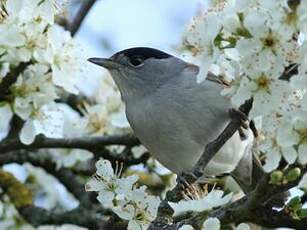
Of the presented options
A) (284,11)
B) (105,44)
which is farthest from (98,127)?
(284,11)

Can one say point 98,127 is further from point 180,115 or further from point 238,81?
point 238,81

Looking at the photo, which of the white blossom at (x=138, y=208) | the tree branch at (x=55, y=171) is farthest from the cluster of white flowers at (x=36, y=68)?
the white blossom at (x=138, y=208)

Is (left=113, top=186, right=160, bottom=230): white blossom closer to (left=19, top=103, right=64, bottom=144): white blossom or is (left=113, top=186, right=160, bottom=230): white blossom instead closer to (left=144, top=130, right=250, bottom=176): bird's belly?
(left=144, top=130, right=250, bottom=176): bird's belly

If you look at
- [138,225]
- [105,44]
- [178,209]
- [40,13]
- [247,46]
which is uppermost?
[247,46]

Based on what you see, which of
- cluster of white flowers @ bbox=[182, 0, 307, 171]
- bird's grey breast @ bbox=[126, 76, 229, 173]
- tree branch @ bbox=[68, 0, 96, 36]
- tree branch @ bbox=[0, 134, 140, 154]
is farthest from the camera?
tree branch @ bbox=[68, 0, 96, 36]

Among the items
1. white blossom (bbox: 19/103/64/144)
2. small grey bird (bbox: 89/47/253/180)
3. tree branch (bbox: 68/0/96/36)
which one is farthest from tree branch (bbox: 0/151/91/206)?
tree branch (bbox: 68/0/96/36)

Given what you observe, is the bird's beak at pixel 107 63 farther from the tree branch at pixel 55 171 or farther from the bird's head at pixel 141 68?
the tree branch at pixel 55 171

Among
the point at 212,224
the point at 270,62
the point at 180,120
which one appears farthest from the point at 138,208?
the point at 180,120
